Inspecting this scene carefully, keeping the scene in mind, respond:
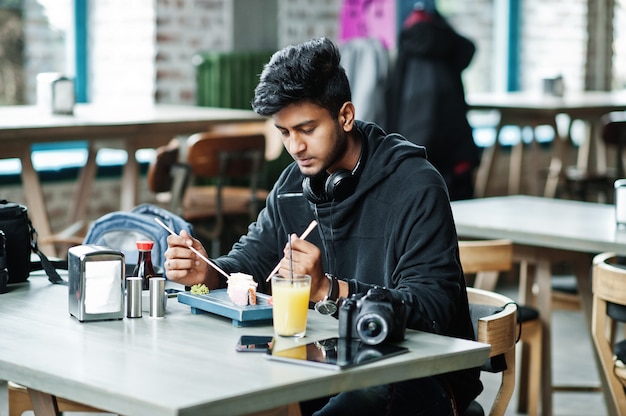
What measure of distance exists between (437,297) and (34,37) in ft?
14.4

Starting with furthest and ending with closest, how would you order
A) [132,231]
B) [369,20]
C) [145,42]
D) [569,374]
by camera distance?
[369,20] < [145,42] < [569,374] < [132,231]

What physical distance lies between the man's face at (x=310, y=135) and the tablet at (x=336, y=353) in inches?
21.4

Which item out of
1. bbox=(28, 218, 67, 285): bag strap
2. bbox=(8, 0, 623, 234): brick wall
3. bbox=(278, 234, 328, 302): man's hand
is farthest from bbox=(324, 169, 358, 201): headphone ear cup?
bbox=(8, 0, 623, 234): brick wall

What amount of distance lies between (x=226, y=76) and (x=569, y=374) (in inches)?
109

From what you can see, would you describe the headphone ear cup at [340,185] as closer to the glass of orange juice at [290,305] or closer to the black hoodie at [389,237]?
the black hoodie at [389,237]

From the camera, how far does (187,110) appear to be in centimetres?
564

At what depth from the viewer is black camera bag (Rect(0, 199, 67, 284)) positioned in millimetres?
2434

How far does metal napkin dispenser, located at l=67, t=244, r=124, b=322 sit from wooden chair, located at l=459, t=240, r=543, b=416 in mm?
1065

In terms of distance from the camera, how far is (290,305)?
1940mm

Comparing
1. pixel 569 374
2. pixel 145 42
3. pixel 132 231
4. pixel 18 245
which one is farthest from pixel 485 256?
pixel 145 42

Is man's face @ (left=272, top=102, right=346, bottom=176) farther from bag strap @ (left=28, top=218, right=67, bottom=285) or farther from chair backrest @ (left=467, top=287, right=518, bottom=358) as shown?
bag strap @ (left=28, top=218, right=67, bottom=285)

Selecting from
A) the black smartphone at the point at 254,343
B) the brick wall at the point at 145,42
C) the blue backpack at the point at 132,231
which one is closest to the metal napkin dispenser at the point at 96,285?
the black smartphone at the point at 254,343

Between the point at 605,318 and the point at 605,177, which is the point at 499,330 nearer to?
the point at 605,318

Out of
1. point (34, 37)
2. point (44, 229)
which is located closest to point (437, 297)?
point (44, 229)
